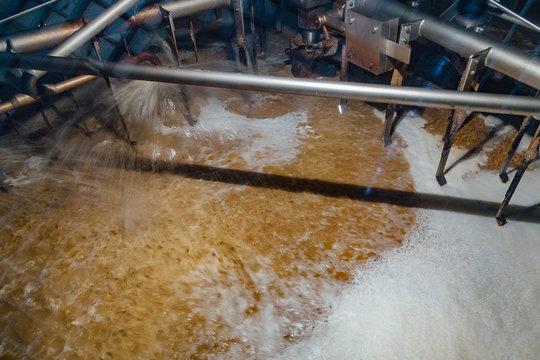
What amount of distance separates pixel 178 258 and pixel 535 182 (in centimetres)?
335

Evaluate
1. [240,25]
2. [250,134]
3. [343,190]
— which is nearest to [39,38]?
[240,25]

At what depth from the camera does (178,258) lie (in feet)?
8.19

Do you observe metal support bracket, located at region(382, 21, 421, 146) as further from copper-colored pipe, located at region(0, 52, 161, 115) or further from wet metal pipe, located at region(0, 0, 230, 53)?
copper-colored pipe, located at region(0, 52, 161, 115)

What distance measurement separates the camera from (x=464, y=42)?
268 cm

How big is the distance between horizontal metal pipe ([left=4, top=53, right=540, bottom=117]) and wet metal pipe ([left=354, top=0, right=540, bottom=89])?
1122 mm

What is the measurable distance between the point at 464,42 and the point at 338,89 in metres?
1.75

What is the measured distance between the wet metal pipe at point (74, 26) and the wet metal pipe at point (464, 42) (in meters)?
1.80

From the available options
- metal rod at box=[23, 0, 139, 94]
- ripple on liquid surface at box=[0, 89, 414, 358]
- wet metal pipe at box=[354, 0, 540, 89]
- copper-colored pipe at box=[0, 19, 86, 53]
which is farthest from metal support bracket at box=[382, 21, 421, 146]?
copper-colored pipe at box=[0, 19, 86, 53]

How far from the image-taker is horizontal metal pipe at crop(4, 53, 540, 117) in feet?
5.23

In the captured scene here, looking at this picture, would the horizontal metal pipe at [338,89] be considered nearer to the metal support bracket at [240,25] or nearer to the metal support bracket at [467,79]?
the metal support bracket at [467,79]

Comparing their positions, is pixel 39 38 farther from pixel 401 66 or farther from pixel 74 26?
pixel 401 66

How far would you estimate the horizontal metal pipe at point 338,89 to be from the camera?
1.59m

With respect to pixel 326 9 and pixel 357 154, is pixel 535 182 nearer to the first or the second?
pixel 357 154

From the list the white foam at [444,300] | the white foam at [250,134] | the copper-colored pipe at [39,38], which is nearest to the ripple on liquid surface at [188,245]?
the white foam at [250,134]
